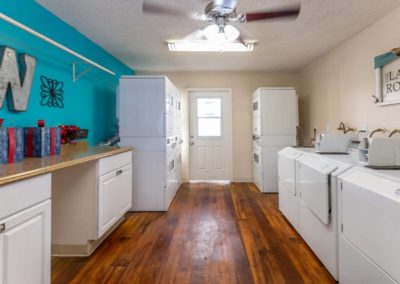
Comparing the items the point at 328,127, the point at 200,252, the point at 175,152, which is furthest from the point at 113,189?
the point at 328,127

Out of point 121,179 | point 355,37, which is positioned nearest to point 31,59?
point 121,179

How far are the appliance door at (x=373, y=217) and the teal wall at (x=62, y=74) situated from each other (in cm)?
256

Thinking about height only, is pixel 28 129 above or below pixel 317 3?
below

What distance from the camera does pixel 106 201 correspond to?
2.30m

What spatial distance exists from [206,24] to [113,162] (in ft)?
5.99

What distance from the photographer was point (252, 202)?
3.76 meters

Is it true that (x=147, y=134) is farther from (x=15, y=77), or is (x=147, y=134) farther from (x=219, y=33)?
(x=219, y=33)

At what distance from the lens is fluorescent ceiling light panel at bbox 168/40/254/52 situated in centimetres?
335

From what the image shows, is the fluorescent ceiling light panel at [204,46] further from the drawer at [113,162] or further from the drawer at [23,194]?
the drawer at [23,194]

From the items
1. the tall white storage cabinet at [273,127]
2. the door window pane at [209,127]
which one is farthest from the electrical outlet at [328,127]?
the door window pane at [209,127]

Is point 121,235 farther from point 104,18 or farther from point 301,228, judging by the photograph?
point 104,18

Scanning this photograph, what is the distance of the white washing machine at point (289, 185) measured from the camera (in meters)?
2.65

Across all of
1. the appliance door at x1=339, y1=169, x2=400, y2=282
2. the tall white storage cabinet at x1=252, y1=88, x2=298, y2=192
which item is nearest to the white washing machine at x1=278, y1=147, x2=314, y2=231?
the appliance door at x1=339, y1=169, x2=400, y2=282

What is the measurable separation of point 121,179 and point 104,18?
5.72ft
